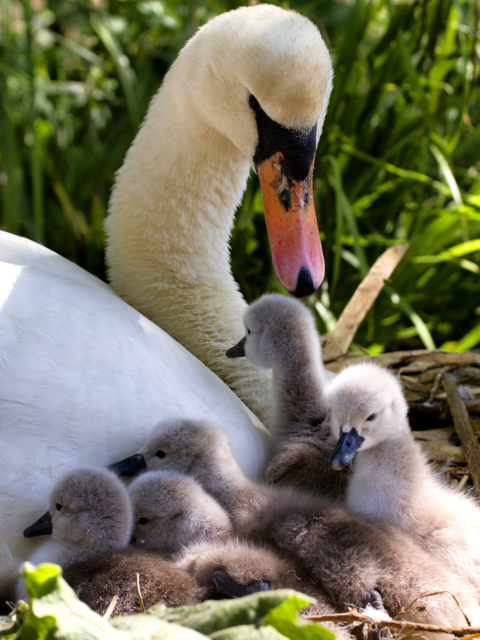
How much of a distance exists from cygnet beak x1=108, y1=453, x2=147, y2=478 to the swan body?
0.02 m

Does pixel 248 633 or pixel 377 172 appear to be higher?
pixel 377 172

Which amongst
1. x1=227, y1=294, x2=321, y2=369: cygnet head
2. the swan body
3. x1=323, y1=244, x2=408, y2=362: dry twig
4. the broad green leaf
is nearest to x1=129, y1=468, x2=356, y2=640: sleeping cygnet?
the swan body

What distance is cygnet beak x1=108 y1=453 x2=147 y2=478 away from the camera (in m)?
1.68

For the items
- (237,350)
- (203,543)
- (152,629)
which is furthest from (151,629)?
(237,350)

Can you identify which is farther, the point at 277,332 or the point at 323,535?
the point at 277,332

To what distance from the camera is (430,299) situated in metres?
3.56

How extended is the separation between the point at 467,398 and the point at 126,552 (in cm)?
134

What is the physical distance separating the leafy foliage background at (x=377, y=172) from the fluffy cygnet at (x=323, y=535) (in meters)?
1.38

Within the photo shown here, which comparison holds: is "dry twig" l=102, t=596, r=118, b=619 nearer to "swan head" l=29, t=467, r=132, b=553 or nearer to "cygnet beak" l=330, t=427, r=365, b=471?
"swan head" l=29, t=467, r=132, b=553

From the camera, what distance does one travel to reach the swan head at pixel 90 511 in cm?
154

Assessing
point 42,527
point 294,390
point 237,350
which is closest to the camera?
point 42,527

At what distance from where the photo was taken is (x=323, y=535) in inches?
63.4

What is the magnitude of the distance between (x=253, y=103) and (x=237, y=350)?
646 millimetres

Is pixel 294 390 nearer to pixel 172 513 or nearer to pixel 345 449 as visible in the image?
pixel 345 449
